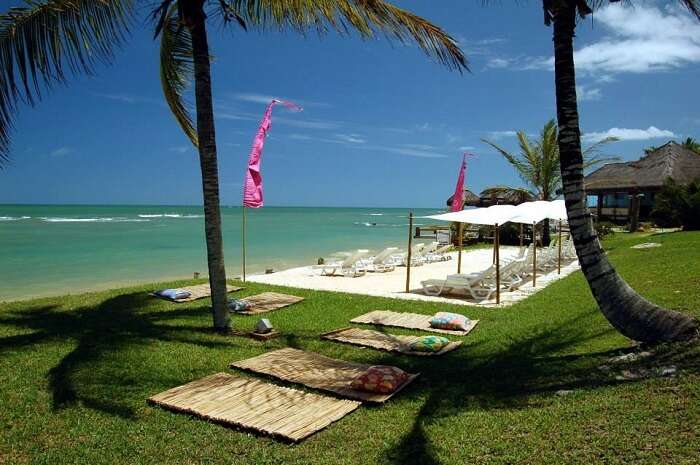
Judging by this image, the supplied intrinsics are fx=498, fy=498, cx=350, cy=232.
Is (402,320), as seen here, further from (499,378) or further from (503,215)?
(503,215)

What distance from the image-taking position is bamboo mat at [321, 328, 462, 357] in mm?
6238

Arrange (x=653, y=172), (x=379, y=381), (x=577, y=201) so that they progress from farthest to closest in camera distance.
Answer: (x=653, y=172), (x=577, y=201), (x=379, y=381)

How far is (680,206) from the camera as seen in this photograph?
18.5 m

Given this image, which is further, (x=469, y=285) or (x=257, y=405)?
(x=469, y=285)

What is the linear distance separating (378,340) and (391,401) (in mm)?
2208

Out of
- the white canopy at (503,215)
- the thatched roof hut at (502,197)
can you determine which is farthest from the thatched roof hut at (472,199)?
the white canopy at (503,215)

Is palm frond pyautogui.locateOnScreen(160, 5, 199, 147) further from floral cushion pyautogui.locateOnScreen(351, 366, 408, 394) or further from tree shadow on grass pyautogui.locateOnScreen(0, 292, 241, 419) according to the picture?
floral cushion pyautogui.locateOnScreen(351, 366, 408, 394)

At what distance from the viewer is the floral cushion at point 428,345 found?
6.10m

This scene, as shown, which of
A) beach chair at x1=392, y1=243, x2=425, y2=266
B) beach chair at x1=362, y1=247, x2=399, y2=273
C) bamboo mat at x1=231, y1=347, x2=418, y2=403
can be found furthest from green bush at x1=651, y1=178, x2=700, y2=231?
bamboo mat at x1=231, y1=347, x2=418, y2=403

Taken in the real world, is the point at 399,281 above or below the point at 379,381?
below

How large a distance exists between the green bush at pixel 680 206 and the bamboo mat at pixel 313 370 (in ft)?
57.3

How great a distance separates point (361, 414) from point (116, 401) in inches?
86.2

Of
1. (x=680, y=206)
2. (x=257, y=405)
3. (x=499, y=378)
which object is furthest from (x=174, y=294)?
(x=680, y=206)

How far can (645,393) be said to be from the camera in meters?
3.73
